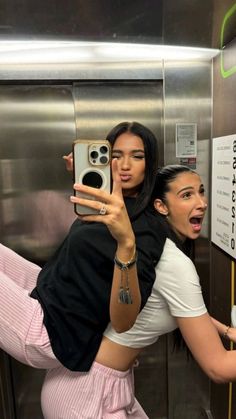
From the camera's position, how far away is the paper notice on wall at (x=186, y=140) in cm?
150

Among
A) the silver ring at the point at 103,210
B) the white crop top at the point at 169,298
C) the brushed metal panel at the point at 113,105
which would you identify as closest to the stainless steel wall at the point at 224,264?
the brushed metal panel at the point at 113,105

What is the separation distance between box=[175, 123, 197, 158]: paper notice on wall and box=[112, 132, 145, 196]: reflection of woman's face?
442 mm

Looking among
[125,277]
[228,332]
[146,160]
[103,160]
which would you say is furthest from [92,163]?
[228,332]

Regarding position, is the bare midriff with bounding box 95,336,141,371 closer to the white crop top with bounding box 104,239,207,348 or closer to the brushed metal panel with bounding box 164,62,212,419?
the white crop top with bounding box 104,239,207,348

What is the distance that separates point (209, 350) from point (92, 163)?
1.72 feet

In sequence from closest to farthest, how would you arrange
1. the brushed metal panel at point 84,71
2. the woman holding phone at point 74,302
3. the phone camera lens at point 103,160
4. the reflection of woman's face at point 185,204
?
the phone camera lens at point 103,160
the woman holding phone at point 74,302
the reflection of woman's face at point 185,204
the brushed metal panel at point 84,71

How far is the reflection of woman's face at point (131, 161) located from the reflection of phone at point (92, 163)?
1.18 ft

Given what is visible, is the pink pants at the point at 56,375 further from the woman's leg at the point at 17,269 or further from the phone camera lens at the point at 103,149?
the phone camera lens at the point at 103,149

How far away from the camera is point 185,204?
40.2 inches

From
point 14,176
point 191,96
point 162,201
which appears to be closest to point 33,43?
point 14,176

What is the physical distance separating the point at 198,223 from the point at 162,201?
0.13 m

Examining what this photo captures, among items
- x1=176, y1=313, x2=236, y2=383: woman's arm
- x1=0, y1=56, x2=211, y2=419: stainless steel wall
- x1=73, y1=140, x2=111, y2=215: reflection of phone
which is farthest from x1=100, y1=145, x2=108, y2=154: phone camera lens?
x1=0, y1=56, x2=211, y2=419: stainless steel wall

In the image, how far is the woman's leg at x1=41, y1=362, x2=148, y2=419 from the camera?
0.92 metres

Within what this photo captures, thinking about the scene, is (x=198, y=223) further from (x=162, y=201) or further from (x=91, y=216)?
(x=91, y=216)
